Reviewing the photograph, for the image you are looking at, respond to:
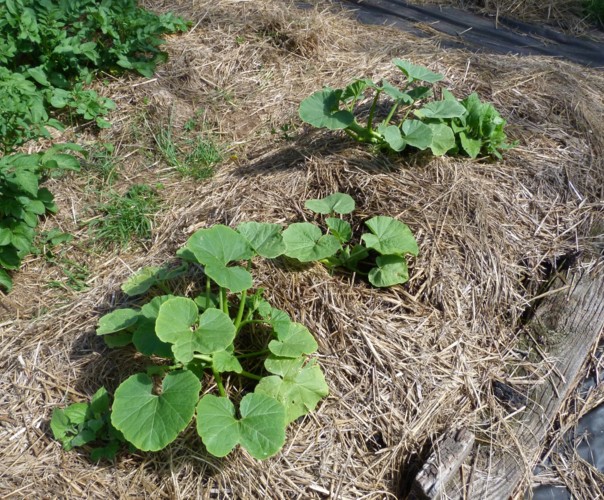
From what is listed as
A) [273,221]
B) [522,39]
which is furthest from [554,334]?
[522,39]

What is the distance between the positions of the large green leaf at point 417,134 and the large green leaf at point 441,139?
0.08 m

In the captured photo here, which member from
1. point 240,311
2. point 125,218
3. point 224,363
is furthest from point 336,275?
point 125,218

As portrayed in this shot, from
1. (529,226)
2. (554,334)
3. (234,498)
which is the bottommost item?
(234,498)

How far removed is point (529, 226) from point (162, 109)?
7.09 feet

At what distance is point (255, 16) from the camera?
4.28 meters

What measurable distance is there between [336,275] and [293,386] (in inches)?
24.4

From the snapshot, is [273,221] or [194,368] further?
[273,221]

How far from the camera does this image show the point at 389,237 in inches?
104

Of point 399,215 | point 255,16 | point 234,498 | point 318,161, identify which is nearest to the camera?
point 234,498

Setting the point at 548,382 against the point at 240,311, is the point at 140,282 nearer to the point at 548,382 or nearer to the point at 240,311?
the point at 240,311

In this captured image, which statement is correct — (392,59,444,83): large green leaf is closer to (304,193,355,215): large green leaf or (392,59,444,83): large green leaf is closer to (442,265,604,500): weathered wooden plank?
(304,193,355,215): large green leaf

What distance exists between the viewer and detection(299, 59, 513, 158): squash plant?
2.99 metres

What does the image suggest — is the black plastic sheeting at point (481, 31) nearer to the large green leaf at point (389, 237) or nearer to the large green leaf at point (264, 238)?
the large green leaf at point (389, 237)

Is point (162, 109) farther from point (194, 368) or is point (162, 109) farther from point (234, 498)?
point (234, 498)
